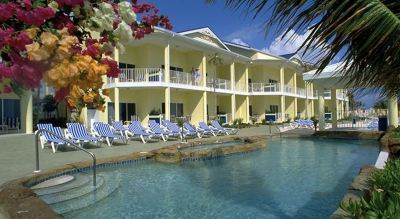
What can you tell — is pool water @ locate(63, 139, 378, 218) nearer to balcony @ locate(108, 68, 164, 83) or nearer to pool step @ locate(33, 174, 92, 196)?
pool step @ locate(33, 174, 92, 196)

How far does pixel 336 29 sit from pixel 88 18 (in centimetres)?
129

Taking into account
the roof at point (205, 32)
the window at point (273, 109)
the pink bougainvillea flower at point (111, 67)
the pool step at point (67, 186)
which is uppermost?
the roof at point (205, 32)

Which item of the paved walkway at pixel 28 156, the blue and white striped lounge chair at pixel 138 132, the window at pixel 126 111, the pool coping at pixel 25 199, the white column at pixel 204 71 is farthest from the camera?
Answer: the white column at pixel 204 71

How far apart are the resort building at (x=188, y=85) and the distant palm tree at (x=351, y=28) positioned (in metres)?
14.5

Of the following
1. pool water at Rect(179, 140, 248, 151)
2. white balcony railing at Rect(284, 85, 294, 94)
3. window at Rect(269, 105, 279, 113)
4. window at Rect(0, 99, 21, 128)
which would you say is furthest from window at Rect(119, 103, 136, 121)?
window at Rect(269, 105, 279, 113)

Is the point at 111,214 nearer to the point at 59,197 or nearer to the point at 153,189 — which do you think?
the point at 59,197

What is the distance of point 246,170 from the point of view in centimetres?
1111

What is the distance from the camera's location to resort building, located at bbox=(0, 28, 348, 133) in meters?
22.4

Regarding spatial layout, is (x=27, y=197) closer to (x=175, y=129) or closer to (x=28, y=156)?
(x=28, y=156)

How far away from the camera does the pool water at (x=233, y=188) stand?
6.79 meters

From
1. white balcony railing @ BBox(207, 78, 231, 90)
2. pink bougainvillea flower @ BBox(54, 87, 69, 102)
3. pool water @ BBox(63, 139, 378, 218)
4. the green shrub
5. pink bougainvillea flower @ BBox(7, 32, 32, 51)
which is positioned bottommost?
pool water @ BBox(63, 139, 378, 218)

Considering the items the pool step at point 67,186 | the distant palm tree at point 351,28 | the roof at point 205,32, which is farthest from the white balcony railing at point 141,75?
the distant palm tree at point 351,28

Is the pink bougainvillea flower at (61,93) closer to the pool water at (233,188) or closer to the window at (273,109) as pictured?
the pool water at (233,188)

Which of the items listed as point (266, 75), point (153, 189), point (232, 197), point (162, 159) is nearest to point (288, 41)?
point (232, 197)
